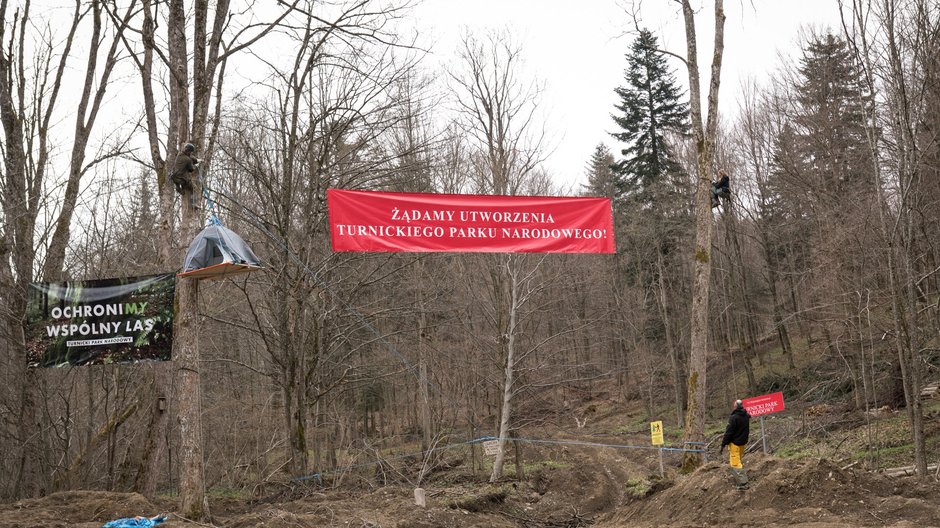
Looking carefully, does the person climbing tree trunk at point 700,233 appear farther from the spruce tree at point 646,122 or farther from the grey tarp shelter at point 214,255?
the spruce tree at point 646,122

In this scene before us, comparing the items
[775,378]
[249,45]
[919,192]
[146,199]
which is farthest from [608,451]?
[249,45]

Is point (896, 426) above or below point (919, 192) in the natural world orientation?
below

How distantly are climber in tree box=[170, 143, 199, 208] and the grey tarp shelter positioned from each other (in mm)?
1065

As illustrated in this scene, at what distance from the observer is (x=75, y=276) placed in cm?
1802

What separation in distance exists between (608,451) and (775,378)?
882cm

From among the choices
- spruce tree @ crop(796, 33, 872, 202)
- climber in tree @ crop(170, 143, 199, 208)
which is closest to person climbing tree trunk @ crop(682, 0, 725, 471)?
climber in tree @ crop(170, 143, 199, 208)

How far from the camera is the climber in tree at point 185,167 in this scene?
32.1 feet

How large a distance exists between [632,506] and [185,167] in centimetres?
969

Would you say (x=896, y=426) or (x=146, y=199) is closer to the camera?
(x=896, y=426)

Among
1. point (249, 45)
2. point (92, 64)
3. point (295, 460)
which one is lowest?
point (295, 460)

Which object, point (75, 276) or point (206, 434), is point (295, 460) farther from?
point (206, 434)

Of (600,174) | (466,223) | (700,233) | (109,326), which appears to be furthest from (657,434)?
(600,174)

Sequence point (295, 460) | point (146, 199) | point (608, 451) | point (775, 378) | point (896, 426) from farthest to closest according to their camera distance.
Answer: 1. point (775, 378)
2. point (608, 451)
3. point (146, 199)
4. point (896, 426)
5. point (295, 460)

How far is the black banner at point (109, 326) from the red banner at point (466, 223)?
8.31 ft
